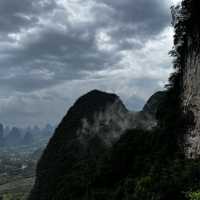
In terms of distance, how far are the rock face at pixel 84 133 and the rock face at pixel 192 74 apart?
185 feet

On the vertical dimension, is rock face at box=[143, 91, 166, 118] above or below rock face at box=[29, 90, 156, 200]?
above

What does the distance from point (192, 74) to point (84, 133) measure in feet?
247

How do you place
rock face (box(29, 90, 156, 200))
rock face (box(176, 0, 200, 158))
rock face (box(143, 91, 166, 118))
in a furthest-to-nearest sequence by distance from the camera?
rock face (box(143, 91, 166, 118)) → rock face (box(29, 90, 156, 200)) → rock face (box(176, 0, 200, 158))

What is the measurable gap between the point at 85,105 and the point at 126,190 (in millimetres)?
82487

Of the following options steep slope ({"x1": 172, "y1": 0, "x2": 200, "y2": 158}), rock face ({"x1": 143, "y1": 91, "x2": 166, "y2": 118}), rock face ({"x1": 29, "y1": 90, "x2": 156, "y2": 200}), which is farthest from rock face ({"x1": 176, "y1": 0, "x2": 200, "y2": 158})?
rock face ({"x1": 143, "y1": 91, "x2": 166, "y2": 118})

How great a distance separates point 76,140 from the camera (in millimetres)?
110188

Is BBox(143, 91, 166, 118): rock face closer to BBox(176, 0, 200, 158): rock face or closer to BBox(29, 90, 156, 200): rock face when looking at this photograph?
BBox(29, 90, 156, 200): rock face

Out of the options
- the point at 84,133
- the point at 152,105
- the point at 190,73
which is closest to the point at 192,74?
the point at 190,73

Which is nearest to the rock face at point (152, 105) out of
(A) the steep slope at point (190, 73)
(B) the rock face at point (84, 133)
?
(B) the rock face at point (84, 133)

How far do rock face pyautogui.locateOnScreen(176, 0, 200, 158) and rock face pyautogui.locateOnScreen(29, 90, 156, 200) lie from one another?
56.4 m

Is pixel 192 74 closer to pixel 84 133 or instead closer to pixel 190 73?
pixel 190 73

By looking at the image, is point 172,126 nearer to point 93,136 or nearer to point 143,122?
point 93,136

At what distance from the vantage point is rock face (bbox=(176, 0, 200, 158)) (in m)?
40.6

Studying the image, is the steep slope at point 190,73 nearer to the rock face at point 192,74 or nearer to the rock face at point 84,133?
the rock face at point 192,74
